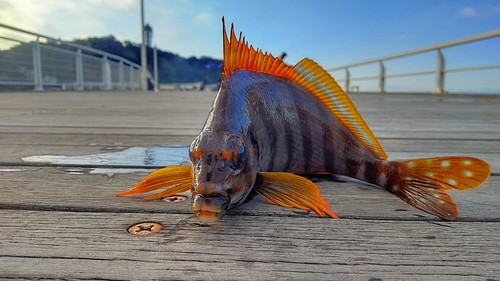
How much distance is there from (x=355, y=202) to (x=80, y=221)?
798 millimetres

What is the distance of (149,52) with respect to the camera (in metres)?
42.3

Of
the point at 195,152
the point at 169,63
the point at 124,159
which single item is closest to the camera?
the point at 195,152

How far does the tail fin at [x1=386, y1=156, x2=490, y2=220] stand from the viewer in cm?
105

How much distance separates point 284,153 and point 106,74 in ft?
51.7

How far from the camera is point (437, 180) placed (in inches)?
44.9

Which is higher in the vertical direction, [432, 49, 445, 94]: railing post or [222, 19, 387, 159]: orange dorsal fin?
[432, 49, 445, 94]: railing post

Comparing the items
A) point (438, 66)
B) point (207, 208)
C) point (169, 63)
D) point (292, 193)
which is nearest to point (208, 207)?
point (207, 208)

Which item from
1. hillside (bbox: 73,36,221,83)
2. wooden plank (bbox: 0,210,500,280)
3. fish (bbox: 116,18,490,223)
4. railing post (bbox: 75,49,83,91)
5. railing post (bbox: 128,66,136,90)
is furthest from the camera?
hillside (bbox: 73,36,221,83)

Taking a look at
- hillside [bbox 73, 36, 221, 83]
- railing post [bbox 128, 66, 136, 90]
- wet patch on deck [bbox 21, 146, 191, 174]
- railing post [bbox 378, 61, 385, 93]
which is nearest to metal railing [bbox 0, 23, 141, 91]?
railing post [bbox 128, 66, 136, 90]

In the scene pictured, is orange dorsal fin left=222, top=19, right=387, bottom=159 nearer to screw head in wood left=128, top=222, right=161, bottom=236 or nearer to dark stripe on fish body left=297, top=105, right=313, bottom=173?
dark stripe on fish body left=297, top=105, right=313, bottom=173

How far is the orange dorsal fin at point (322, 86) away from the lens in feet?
4.72

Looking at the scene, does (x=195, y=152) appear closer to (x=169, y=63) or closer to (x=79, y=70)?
(x=79, y=70)

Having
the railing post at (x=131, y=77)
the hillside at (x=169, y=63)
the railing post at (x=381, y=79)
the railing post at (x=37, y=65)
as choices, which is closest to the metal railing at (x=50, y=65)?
the railing post at (x=37, y=65)

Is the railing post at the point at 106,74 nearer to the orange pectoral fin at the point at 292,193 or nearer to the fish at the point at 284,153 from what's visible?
the fish at the point at 284,153
